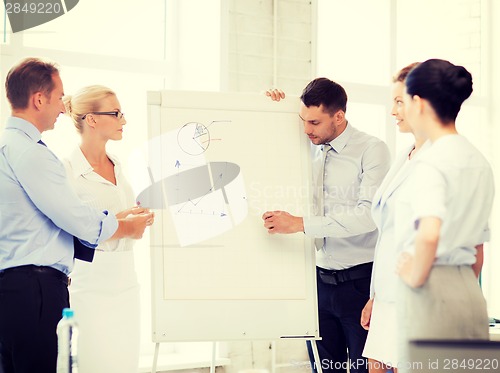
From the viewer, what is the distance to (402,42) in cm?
485

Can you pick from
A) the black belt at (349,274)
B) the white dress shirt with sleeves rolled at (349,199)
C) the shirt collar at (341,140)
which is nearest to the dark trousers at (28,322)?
the white dress shirt with sleeves rolled at (349,199)

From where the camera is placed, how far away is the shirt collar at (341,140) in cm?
275

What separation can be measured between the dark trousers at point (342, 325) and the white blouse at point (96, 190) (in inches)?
33.1

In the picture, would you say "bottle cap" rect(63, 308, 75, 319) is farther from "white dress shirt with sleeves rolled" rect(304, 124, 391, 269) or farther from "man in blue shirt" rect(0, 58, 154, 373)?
"white dress shirt with sleeves rolled" rect(304, 124, 391, 269)

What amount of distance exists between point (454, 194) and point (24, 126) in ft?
4.41

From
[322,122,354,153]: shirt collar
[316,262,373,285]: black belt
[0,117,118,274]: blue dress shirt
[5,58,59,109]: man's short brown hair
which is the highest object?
[5,58,59,109]: man's short brown hair

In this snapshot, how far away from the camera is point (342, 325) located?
2.77 metres

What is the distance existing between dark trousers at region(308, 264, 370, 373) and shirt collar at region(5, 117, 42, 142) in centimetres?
130

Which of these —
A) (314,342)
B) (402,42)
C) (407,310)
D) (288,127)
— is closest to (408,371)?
(407,310)

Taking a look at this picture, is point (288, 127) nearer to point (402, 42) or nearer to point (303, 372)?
point (303, 372)

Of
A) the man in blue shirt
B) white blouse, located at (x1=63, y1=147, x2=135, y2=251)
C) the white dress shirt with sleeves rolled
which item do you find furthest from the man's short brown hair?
the white dress shirt with sleeves rolled

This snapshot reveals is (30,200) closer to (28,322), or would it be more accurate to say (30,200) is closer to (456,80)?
(28,322)

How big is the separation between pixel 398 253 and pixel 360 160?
35.3 inches

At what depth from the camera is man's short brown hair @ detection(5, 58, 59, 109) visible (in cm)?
221
